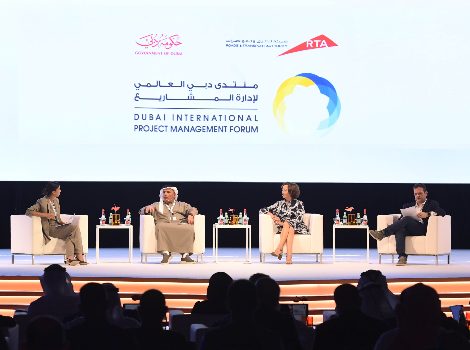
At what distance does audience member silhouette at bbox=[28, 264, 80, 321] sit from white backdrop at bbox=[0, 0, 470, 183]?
19.7ft

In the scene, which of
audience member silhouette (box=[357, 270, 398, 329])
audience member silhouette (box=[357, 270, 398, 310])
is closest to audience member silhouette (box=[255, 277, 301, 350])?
audience member silhouette (box=[357, 270, 398, 329])

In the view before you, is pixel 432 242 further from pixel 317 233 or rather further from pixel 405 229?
pixel 317 233

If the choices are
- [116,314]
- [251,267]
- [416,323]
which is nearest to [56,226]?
[251,267]

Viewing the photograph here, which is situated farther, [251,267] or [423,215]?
[423,215]

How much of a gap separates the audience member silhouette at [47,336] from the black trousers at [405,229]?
728 cm

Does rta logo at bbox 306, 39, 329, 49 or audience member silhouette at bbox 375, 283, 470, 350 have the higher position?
rta logo at bbox 306, 39, 329, 49

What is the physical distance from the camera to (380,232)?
388 inches

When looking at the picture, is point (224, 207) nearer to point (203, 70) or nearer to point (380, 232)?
point (203, 70)

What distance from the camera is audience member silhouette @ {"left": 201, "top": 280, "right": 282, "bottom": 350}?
10.7ft

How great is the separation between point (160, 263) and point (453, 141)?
11.6 ft

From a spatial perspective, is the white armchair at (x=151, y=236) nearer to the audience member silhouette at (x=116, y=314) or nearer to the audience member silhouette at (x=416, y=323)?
the audience member silhouette at (x=116, y=314)

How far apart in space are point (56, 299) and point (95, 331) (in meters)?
1.43

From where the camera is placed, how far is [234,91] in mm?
10859

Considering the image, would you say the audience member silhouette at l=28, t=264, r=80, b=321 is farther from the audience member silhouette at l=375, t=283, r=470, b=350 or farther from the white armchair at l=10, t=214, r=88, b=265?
the white armchair at l=10, t=214, r=88, b=265
